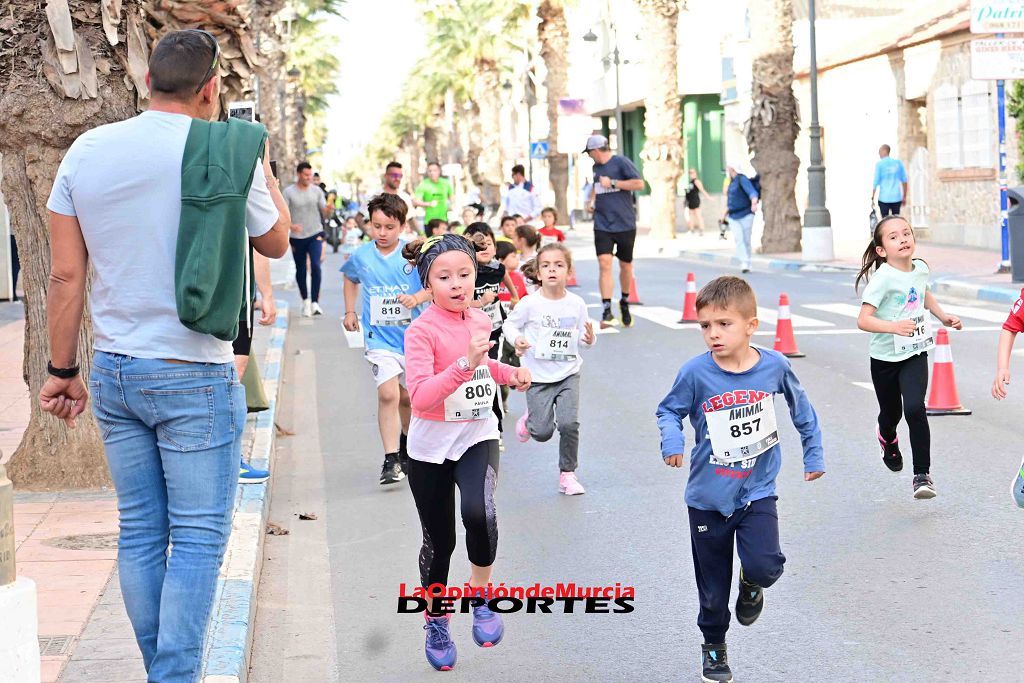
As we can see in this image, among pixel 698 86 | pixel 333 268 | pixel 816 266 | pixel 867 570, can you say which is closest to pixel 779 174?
pixel 816 266

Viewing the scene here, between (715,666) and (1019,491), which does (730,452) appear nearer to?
(715,666)

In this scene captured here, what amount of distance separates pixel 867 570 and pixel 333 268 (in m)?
28.3

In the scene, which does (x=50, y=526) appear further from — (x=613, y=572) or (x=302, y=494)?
(x=613, y=572)

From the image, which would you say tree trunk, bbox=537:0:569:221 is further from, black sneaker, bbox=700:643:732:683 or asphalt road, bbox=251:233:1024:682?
black sneaker, bbox=700:643:732:683

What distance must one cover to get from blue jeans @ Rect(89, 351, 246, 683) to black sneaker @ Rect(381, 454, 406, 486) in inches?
179

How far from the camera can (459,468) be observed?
5465mm

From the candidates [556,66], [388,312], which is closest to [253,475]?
[388,312]

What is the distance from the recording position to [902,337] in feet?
25.9

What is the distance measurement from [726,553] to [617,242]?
38.6 ft

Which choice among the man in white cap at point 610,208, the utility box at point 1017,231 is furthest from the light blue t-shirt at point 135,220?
the utility box at point 1017,231

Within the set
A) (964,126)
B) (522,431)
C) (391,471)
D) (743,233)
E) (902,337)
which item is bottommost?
(391,471)

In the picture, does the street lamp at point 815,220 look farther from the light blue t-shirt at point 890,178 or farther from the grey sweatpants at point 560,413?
the grey sweatpants at point 560,413

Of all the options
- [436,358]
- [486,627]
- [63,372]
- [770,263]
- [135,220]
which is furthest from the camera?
[770,263]

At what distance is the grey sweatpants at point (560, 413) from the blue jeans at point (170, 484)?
164 inches
